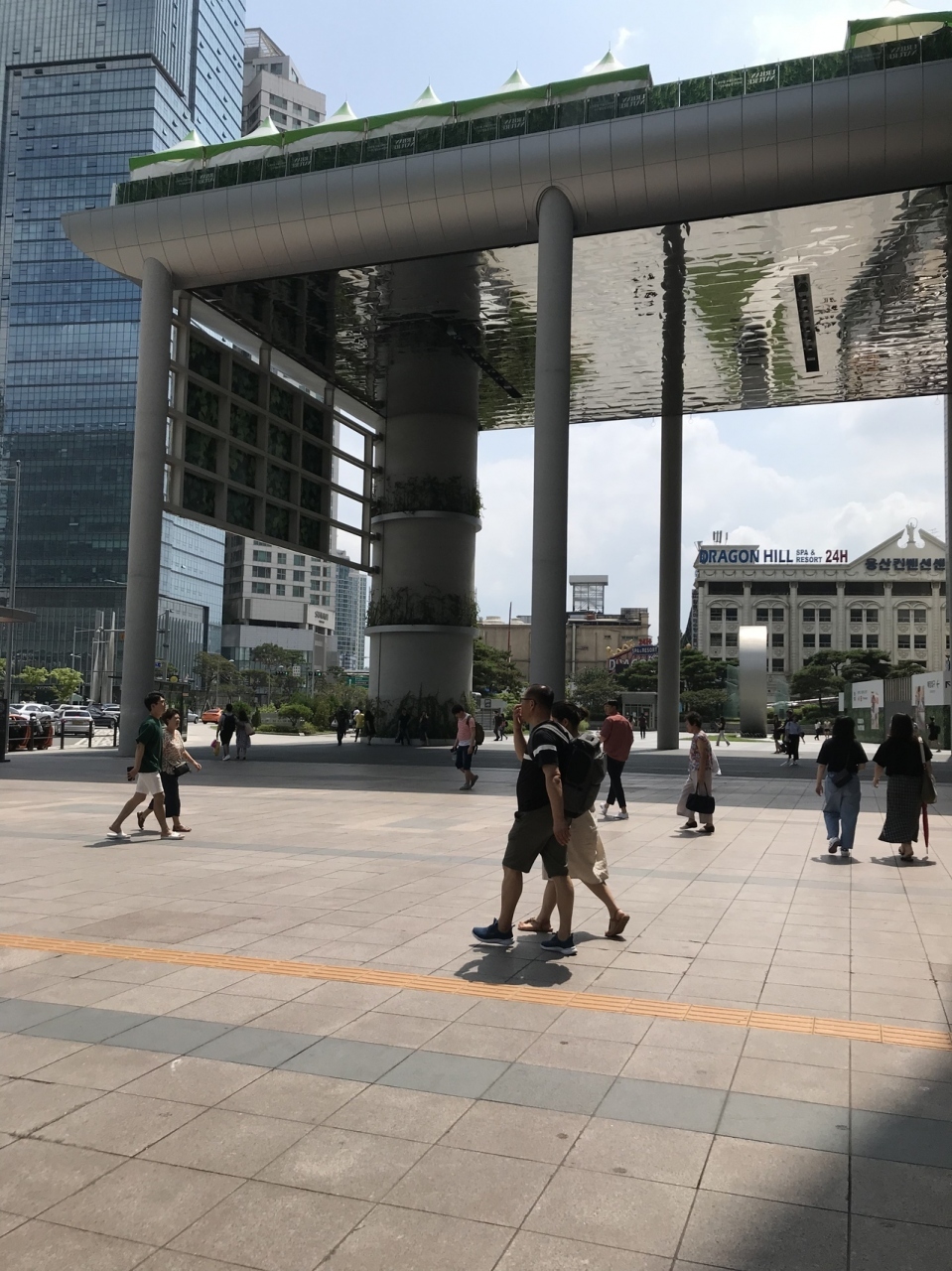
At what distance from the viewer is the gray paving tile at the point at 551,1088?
432 cm

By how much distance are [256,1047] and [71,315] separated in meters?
129

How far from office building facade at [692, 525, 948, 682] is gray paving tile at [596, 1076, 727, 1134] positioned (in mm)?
128456

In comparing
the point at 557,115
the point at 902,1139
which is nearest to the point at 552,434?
the point at 557,115

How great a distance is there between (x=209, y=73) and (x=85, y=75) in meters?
20.0

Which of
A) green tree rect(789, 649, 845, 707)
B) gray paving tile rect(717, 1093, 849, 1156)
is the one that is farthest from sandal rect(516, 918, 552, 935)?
green tree rect(789, 649, 845, 707)

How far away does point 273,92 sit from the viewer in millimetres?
166125

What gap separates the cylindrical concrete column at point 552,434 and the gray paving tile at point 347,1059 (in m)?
20.4

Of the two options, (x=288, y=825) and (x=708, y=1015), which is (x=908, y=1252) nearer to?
(x=708, y=1015)

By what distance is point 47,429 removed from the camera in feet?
395

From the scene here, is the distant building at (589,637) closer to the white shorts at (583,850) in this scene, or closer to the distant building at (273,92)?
the distant building at (273,92)

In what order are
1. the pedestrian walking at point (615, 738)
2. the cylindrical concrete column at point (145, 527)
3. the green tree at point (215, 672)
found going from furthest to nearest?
the green tree at point (215, 672)
the cylindrical concrete column at point (145, 527)
the pedestrian walking at point (615, 738)

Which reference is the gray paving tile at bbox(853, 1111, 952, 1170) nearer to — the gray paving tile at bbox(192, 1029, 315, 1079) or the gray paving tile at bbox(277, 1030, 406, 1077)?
the gray paving tile at bbox(277, 1030, 406, 1077)

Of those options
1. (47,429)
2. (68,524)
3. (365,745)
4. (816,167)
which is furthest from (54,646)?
(816,167)

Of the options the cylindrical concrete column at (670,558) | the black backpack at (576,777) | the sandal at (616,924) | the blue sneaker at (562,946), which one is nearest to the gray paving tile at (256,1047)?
the blue sneaker at (562,946)
